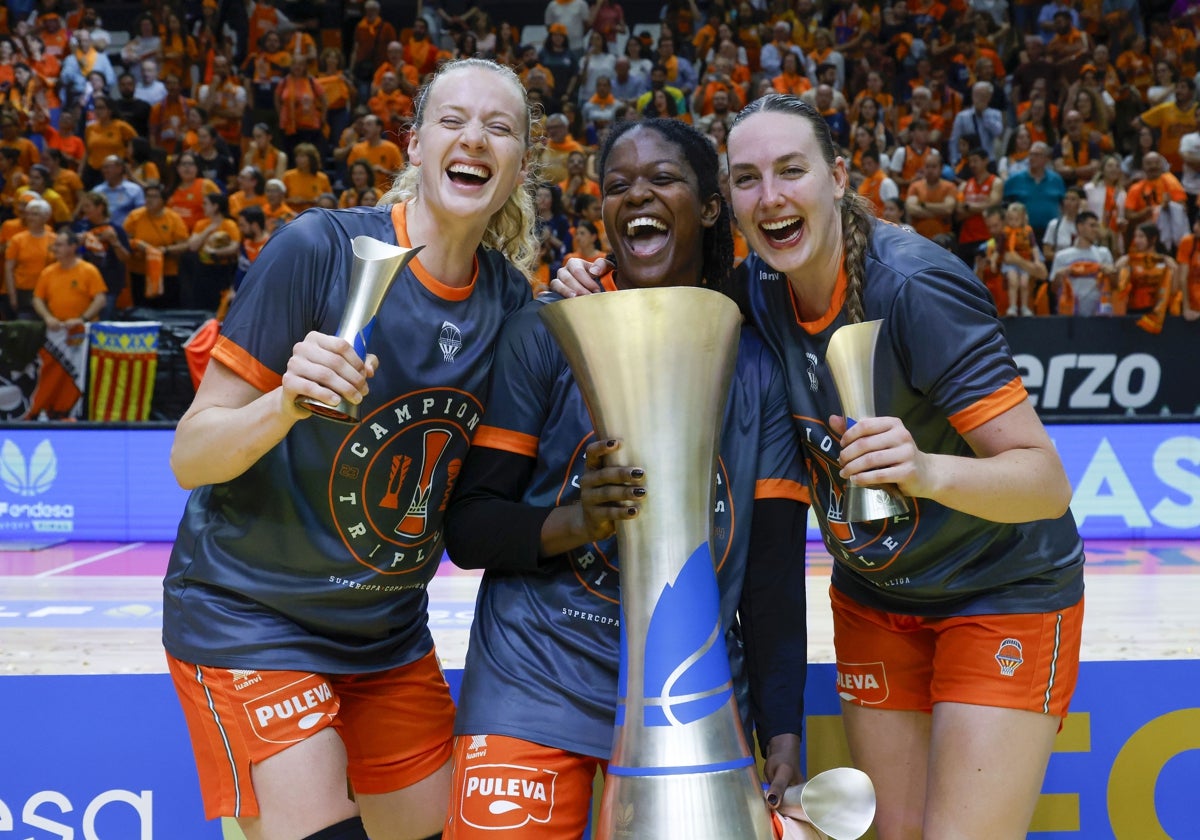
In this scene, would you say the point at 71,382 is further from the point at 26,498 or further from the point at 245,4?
the point at 245,4

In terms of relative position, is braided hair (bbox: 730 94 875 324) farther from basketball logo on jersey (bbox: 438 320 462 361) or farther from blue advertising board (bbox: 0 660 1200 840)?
blue advertising board (bbox: 0 660 1200 840)

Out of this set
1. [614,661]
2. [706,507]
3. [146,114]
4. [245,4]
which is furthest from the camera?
[245,4]

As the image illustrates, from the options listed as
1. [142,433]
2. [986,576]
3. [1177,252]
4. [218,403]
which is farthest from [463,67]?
[1177,252]

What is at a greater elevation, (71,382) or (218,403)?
(218,403)

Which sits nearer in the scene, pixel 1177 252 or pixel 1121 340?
pixel 1121 340

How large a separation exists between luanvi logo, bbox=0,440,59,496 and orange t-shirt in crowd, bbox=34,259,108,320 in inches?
107

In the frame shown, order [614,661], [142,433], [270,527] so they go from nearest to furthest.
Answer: [614,661]
[270,527]
[142,433]

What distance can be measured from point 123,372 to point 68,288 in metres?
1.48

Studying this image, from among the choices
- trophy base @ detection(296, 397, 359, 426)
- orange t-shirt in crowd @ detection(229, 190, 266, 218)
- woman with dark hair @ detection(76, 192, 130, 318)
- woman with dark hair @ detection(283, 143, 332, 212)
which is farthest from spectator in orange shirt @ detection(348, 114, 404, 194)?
trophy base @ detection(296, 397, 359, 426)

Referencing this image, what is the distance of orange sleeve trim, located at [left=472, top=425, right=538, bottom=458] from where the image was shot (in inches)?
88.7

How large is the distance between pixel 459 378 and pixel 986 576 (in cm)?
109

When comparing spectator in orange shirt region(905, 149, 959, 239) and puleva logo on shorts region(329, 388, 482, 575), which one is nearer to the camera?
puleva logo on shorts region(329, 388, 482, 575)

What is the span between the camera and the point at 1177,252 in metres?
10.0

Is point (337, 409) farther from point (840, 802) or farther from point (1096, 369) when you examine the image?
point (1096, 369)
